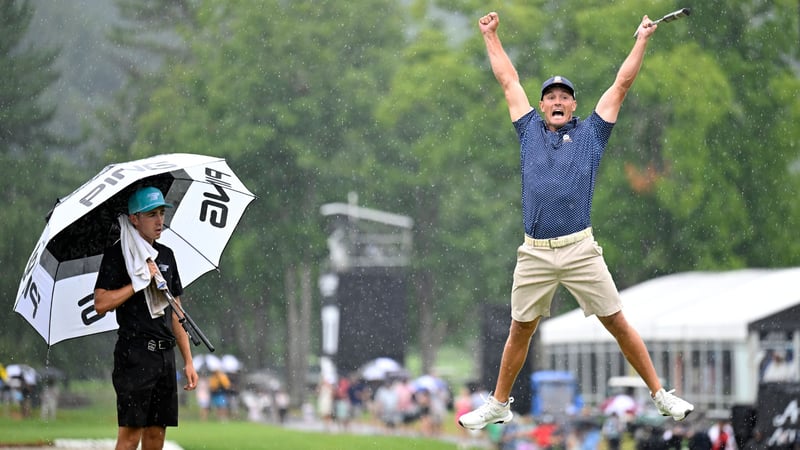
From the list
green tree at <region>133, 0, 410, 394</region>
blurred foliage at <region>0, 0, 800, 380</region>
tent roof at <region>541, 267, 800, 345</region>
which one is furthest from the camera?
green tree at <region>133, 0, 410, 394</region>

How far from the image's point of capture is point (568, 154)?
712cm

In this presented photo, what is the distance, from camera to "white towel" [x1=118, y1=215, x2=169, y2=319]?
22.2 ft

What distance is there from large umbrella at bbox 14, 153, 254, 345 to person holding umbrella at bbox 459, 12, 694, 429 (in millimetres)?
1755

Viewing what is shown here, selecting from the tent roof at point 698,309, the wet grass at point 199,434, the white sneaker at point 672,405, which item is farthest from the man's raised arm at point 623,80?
the wet grass at point 199,434

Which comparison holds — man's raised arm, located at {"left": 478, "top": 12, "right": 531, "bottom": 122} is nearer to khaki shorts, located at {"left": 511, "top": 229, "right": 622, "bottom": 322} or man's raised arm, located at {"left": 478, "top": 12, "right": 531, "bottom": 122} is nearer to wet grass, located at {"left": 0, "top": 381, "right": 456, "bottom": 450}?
khaki shorts, located at {"left": 511, "top": 229, "right": 622, "bottom": 322}

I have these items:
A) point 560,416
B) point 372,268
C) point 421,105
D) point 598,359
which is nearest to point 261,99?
point 421,105

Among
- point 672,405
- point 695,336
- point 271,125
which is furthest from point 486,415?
point 271,125

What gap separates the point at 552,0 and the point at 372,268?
37.1 feet

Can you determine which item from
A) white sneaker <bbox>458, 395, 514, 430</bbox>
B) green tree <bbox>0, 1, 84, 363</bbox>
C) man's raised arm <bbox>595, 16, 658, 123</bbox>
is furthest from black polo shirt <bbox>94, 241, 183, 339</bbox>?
green tree <bbox>0, 1, 84, 363</bbox>

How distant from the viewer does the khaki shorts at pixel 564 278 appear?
7184 millimetres

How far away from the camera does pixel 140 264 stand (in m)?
6.79

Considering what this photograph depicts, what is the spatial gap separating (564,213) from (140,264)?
2161mm

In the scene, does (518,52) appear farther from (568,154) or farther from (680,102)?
(568,154)

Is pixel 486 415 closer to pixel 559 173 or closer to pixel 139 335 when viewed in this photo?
pixel 559 173
